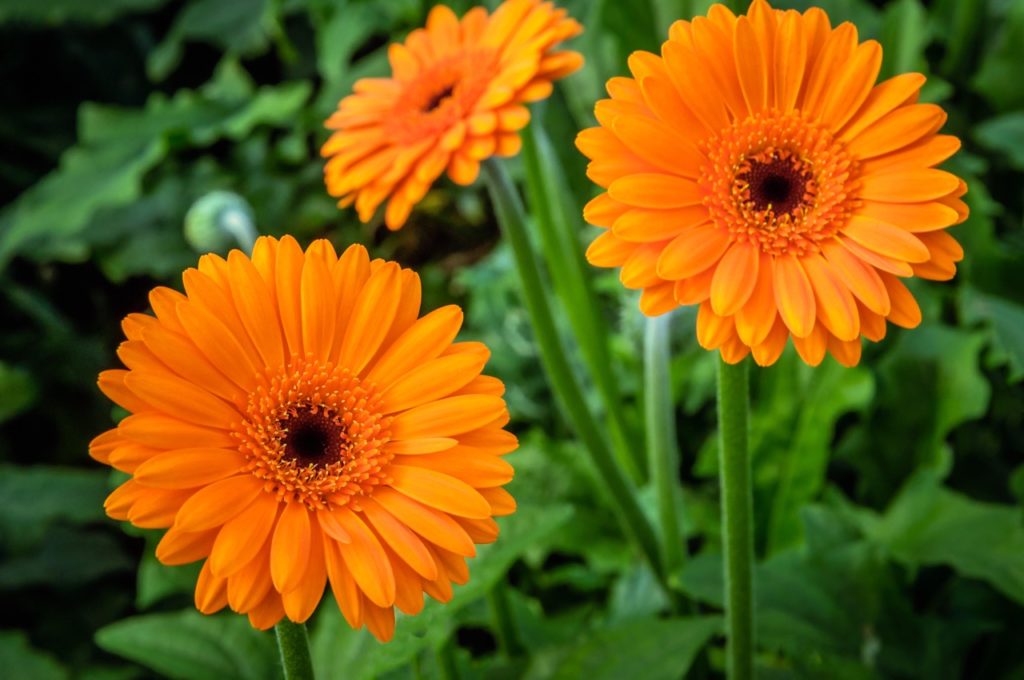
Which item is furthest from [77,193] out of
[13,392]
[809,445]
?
[809,445]

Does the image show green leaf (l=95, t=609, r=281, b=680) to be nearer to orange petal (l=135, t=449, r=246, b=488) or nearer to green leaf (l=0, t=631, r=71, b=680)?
green leaf (l=0, t=631, r=71, b=680)

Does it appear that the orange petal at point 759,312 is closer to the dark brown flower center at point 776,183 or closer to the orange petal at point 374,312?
the dark brown flower center at point 776,183

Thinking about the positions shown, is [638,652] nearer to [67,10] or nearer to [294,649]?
[294,649]

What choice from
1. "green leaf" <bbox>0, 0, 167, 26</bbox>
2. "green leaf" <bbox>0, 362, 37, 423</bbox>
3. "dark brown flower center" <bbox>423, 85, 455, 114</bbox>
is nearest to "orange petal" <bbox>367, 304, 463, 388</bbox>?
"dark brown flower center" <bbox>423, 85, 455, 114</bbox>

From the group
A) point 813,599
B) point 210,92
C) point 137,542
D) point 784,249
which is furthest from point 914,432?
point 210,92

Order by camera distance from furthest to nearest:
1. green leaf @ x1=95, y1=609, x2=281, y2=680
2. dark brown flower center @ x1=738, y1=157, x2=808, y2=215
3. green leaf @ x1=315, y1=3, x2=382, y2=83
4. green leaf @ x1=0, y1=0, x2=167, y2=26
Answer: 1. green leaf @ x1=0, y1=0, x2=167, y2=26
2. green leaf @ x1=315, y1=3, x2=382, y2=83
3. green leaf @ x1=95, y1=609, x2=281, y2=680
4. dark brown flower center @ x1=738, y1=157, x2=808, y2=215

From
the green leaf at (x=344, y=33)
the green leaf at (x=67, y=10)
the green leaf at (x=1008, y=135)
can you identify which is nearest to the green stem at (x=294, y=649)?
the green leaf at (x=1008, y=135)
